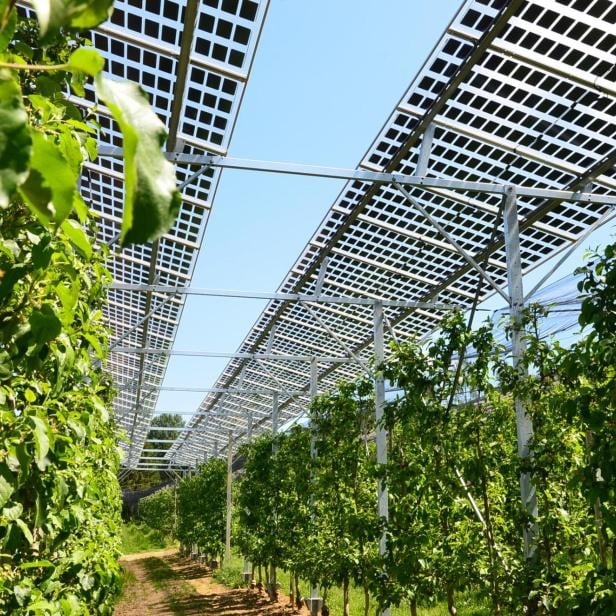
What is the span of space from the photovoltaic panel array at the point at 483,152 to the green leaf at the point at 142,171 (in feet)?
17.8

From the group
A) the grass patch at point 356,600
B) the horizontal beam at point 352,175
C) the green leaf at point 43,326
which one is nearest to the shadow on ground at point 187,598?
the grass patch at point 356,600

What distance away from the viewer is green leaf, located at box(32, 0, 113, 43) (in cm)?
39

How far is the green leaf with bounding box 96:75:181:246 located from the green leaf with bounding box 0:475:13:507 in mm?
1323

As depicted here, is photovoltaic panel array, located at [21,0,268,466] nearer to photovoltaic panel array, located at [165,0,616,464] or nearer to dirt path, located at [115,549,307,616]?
photovoltaic panel array, located at [165,0,616,464]

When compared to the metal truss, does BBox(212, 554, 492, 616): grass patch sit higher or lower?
lower

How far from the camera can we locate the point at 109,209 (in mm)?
9023

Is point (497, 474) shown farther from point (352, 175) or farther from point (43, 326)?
point (43, 326)

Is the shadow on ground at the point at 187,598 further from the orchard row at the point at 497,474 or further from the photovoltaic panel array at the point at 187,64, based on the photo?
the photovoltaic panel array at the point at 187,64

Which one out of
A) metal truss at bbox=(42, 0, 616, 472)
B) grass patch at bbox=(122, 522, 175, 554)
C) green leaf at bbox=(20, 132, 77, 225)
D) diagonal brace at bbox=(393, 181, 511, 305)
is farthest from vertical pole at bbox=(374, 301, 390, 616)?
grass patch at bbox=(122, 522, 175, 554)

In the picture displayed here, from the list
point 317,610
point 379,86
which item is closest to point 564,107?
point 379,86

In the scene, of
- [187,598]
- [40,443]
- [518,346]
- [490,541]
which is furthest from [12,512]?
[187,598]

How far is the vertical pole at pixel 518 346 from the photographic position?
521cm

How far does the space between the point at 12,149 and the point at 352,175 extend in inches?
227

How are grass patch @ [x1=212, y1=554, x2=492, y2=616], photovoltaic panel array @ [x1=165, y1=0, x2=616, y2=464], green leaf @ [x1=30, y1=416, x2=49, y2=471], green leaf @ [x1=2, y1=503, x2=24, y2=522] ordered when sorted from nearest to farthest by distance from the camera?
1. green leaf @ [x1=30, y1=416, x2=49, y2=471]
2. green leaf @ [x1=2, y1=503, x2=24, y2=522]
3. photovoltaic panel array @ [x1=165, y1=0, x2=616, y2=464]
4. grass patch @ [x1=212, y1=554, x2=492, y2=616]
